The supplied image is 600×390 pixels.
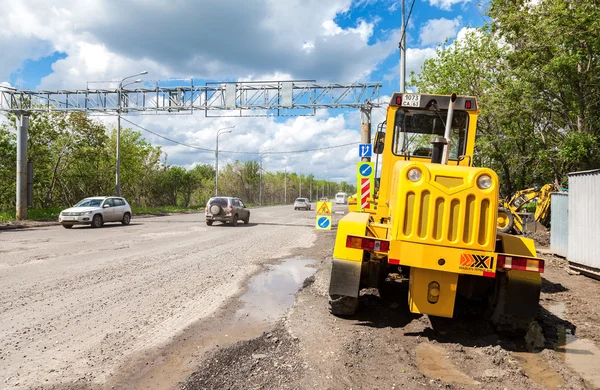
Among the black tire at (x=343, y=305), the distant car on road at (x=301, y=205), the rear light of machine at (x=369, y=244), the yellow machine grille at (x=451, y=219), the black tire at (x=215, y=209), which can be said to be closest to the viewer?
the yellow machine grille at (x=451, y=219)

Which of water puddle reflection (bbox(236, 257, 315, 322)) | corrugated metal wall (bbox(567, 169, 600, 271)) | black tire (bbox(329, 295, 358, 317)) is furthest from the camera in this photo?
corrugated metal wall (bbox(567, 169, 600, 271))

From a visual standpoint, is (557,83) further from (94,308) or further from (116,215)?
(116,215)

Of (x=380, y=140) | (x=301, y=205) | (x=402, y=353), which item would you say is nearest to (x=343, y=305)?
(x=402, y=353)

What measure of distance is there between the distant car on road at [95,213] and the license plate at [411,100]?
60.5 feet

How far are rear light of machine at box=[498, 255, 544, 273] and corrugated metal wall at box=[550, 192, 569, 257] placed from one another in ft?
30.0

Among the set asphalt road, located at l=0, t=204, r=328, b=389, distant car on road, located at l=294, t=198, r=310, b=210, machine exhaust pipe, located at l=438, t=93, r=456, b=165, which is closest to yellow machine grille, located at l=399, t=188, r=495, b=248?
machine exhaust pipe, located at l=438, t=93, r=456, b=165

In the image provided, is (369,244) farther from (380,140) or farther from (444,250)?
(380,140)

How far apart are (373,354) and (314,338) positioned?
0.76 meters

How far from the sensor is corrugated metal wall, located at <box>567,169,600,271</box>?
996 centimetres

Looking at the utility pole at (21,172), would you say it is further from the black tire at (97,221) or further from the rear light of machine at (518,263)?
the rear light of machine at (518,263)

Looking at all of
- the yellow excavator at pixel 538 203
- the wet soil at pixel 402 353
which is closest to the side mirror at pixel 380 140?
the wet soil at pixel 402 353

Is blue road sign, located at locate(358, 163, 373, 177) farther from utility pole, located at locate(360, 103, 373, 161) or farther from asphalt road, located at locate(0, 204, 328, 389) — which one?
utility pole, located at locate(360, 103, 373, 161)

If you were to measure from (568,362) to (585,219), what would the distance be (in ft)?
23.3

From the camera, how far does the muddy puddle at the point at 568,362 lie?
4.19 m
